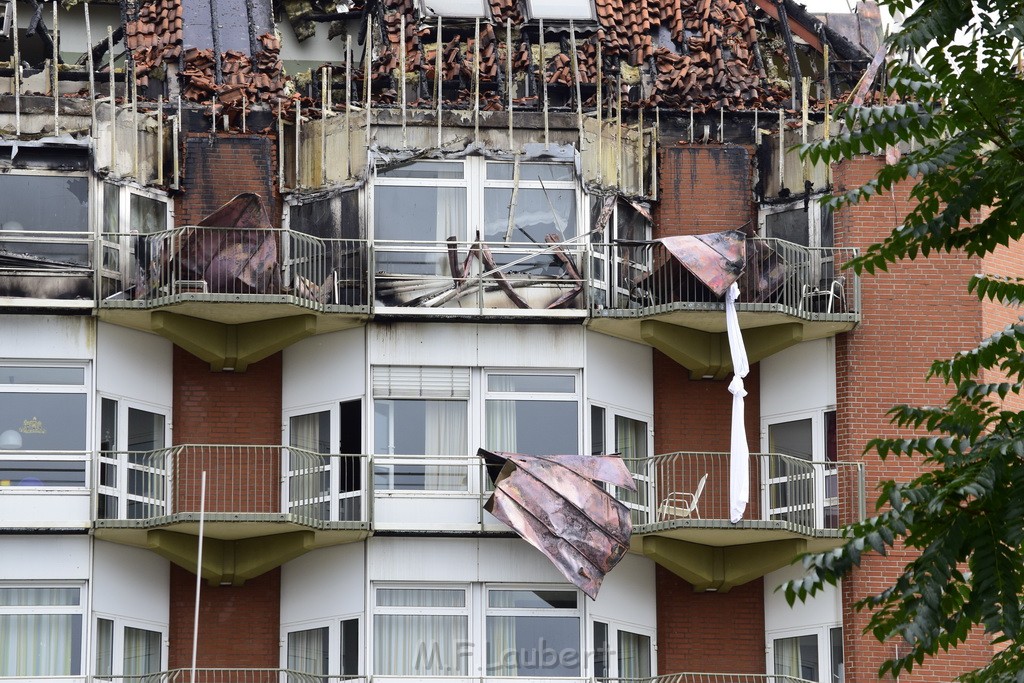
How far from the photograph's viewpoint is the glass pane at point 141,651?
97.2 feet

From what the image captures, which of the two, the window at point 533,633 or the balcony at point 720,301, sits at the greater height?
the balcony at point 720,301

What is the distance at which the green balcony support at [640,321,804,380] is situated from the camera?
30.8m

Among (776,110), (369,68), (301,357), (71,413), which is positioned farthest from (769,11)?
(71,413)

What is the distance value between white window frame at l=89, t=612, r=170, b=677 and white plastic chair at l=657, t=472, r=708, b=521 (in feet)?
23.8

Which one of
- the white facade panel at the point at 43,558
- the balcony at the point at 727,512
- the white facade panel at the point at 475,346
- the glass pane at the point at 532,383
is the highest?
the white facade panel at the point at 475,346

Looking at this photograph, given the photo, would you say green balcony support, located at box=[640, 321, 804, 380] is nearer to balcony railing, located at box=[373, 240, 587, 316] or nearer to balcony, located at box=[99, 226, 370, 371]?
balcony railing, located at box=[373, 240, 587, 316]

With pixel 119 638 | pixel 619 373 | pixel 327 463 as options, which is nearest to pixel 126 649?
pixel 119 638

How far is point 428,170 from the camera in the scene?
3148cm

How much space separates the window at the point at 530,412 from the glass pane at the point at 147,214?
5.46 metres

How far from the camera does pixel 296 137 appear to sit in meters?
31.9

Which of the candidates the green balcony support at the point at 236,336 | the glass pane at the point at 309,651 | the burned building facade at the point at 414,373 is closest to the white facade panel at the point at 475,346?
the burned building facade at the point at 414,373

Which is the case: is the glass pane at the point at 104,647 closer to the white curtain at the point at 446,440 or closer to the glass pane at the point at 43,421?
the glass pane at the point at 43,421

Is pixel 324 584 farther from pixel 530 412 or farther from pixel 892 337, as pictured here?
pixel 892 337

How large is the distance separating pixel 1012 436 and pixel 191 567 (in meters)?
17.7
